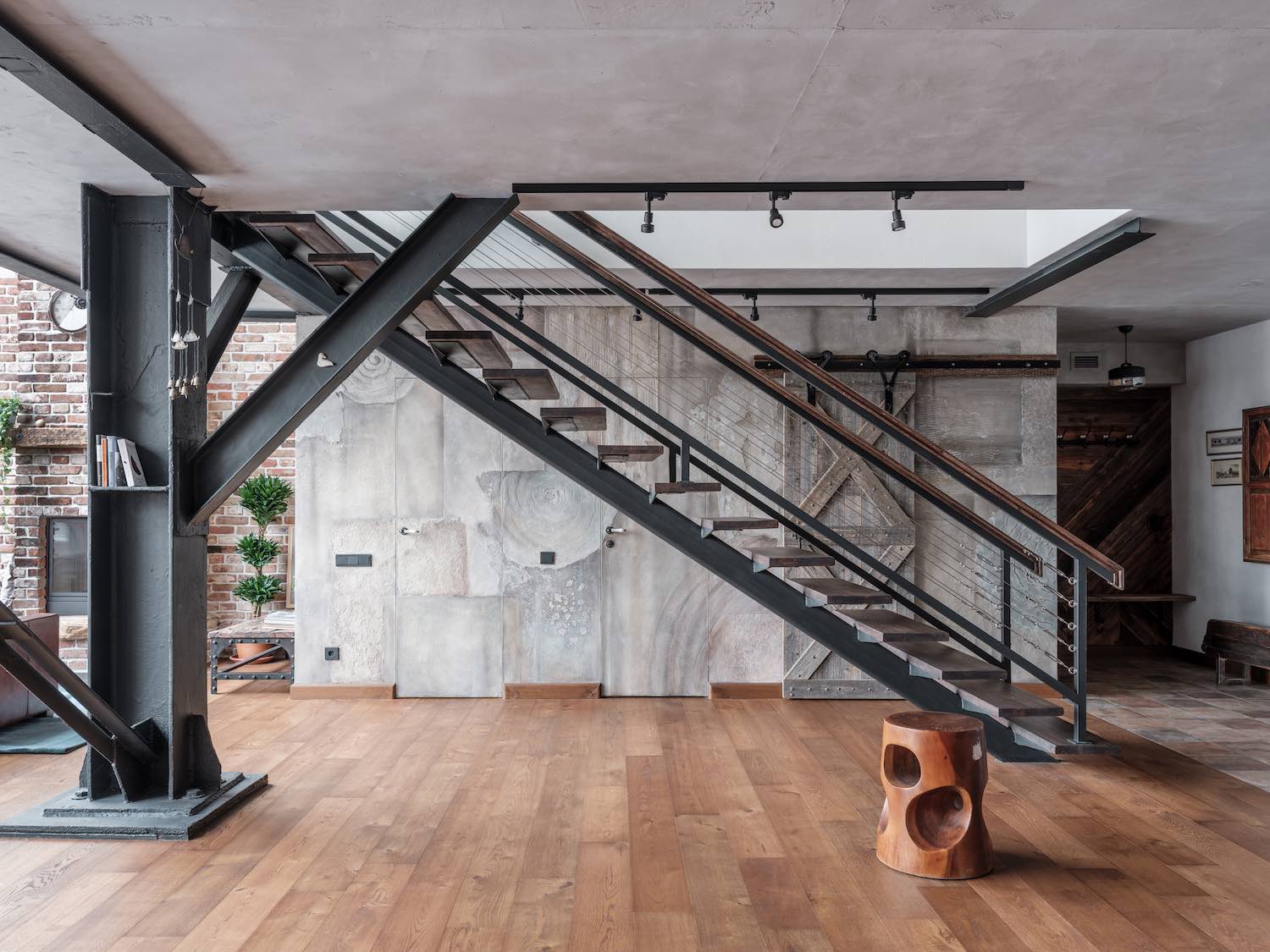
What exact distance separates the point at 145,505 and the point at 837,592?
3.13 m

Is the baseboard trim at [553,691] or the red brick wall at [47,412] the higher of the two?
the red brick wall at [47,412]

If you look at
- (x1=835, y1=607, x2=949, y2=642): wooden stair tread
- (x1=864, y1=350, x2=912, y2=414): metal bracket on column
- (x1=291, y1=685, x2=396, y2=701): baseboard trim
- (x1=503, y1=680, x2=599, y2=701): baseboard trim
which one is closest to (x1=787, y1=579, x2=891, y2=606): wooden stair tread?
(x1=835, y1=607, x2=949, y2=642): wooden stair tread

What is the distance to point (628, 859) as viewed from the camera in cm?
339

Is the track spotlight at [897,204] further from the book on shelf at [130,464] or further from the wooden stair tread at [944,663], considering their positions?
the book on shelf at [130,464]

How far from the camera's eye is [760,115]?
311 centimetres

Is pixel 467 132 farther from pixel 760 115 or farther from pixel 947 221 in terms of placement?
pixel 947 221

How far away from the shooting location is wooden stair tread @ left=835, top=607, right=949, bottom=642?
4391 millimetres

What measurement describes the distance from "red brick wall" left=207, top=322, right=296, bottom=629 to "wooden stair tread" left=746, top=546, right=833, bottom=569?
4.35 metres

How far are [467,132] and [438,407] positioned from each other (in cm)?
321

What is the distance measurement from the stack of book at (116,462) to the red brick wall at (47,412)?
12.0 feet

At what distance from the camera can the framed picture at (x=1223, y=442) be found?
24.0ft

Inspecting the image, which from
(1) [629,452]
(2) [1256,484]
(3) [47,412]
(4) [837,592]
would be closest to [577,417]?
(1) [629,452]

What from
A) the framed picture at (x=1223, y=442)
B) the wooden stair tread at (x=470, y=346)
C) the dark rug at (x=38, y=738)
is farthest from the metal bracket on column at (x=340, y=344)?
the framed picture at (x=1223, y=442)

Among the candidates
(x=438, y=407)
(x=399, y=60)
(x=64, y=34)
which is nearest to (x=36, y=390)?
(x=438, y=407)
